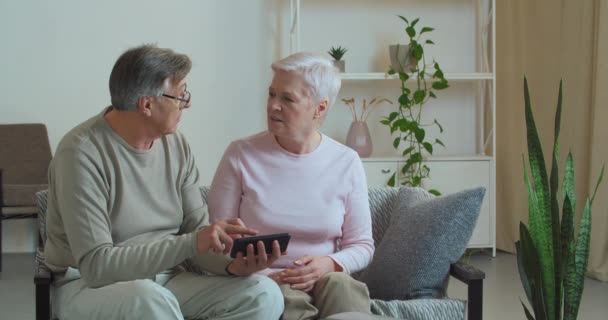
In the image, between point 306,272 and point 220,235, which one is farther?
point 306,272

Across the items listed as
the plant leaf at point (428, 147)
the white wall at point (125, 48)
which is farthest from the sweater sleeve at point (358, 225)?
the white wall at point (125, 48)

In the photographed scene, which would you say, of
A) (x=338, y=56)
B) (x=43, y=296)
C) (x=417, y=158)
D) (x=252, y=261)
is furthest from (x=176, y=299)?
(x=338, y=56)

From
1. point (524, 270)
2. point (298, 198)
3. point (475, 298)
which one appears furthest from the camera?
point (298, 198)

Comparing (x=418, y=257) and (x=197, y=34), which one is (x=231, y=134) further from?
(x=418, y=257)

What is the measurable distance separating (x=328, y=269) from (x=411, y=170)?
9.21ft

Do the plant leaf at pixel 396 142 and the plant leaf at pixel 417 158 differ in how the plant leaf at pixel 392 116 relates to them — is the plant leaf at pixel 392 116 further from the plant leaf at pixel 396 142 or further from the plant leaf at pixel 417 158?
the plant leaf at pixel 417 158

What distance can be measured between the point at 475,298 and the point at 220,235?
27.6 inches

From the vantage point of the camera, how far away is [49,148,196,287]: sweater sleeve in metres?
1.99

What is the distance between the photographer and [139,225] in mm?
2152

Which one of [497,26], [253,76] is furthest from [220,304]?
[497,26]

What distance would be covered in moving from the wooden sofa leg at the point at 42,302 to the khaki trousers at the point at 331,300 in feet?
1.90

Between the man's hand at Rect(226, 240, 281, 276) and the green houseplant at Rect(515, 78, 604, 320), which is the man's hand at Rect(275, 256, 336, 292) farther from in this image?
the green houseplant at Rect(515, 78, 604, 320)

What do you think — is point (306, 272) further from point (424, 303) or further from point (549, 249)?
point (549, 249)

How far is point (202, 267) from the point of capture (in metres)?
2.24
